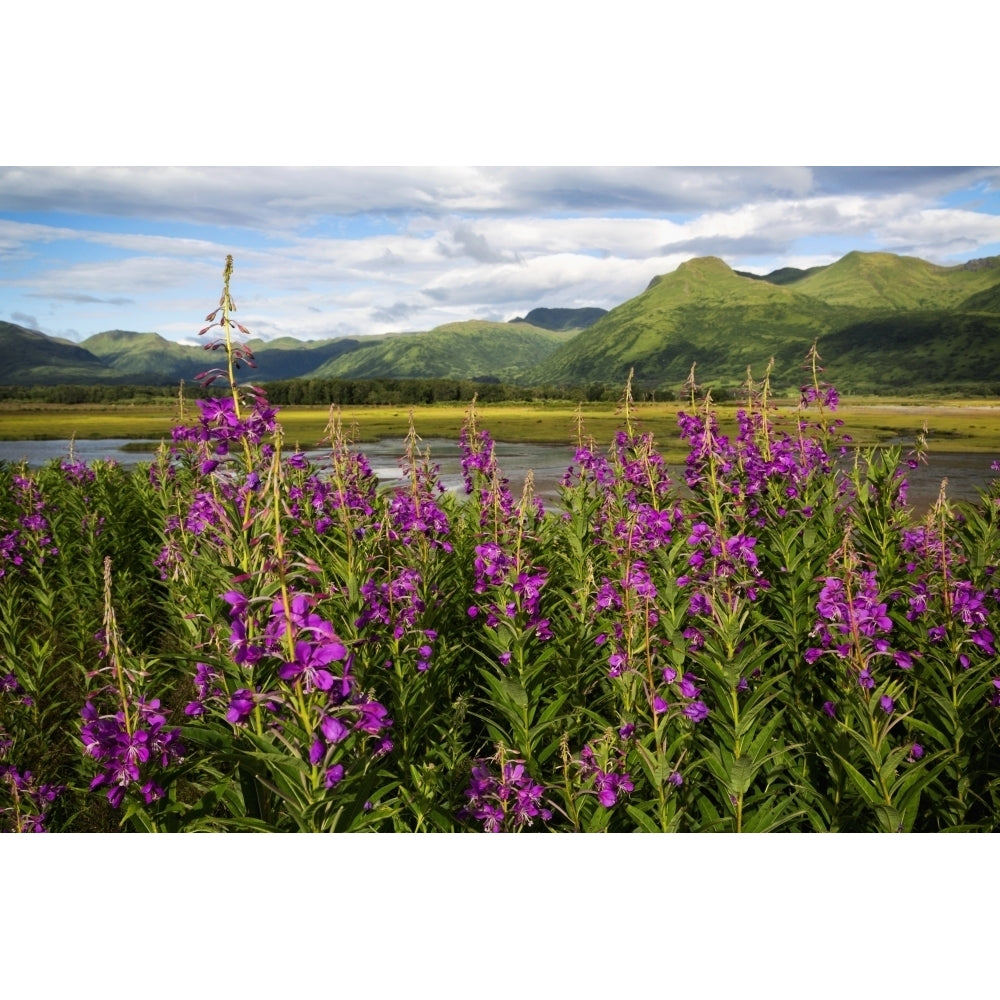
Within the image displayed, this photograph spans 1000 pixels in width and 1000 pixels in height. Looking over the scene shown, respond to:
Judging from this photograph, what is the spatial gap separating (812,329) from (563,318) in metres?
2.35

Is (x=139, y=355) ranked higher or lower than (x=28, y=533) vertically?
higher

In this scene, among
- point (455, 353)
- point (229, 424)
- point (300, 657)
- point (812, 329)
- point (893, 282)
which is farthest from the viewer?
point (455, 353)

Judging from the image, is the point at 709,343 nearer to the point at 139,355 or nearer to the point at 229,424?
the point at 139,355

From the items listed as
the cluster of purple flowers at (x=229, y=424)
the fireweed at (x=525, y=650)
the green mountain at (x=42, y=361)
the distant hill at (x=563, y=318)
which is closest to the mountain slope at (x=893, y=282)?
the fireweed at (x=525, y=650)

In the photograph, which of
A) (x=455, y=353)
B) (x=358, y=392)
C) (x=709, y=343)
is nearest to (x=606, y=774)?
(x=358, y=392)

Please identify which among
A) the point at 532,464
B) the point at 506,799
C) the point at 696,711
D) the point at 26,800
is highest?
the point at 532,464

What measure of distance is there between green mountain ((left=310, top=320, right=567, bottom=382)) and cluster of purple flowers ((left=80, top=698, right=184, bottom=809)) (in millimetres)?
3456

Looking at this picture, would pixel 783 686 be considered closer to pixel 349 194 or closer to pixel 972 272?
pixel 972 272

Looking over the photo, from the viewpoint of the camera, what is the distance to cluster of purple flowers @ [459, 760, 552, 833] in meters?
2.46

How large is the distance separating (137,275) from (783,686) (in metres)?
4.53

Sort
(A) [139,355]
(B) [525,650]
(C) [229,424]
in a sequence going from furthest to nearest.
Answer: (A) [139,355], (B) [525,650], (C) [229,424]

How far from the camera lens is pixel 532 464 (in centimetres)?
523

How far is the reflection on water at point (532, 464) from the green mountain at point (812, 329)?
61 cm
